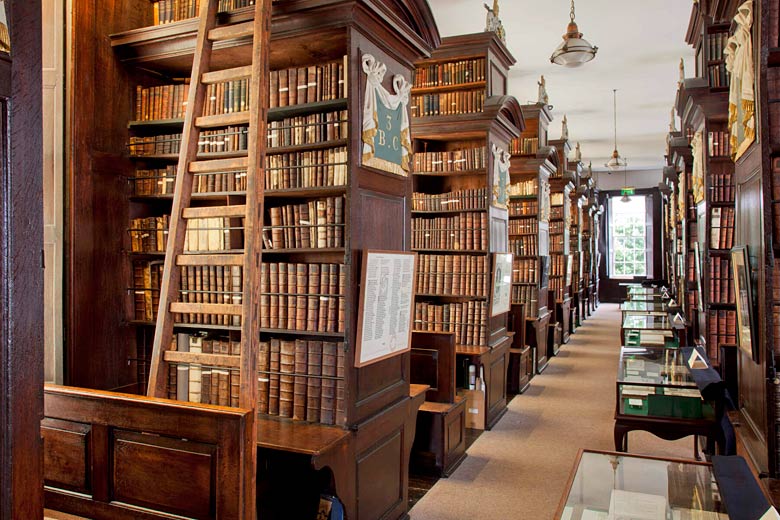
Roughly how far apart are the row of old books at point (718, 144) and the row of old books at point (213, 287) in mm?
4818

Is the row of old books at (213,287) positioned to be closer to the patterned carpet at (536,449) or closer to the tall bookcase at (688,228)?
the patterned carpet at (536,449)

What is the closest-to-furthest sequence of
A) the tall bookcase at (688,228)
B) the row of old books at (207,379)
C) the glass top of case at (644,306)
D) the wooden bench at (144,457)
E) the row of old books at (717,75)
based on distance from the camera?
1. the wooden bench at (144,457)
2. the row of old books at (207,379)
3. the row of old books at (717,75)
4. the tall bookcase at (688,228)
5. the glass top of case at (644,306)

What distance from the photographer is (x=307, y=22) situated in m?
3.28

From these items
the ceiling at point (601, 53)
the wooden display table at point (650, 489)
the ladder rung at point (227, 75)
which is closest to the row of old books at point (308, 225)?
the ladder rung at point (227, 75)

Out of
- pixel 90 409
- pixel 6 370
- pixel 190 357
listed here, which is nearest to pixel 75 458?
pixel 90 409

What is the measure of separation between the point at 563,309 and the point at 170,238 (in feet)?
32.3

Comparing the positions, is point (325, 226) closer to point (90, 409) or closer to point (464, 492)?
point (90, 409)

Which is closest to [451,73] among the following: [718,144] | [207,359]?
[718,144]

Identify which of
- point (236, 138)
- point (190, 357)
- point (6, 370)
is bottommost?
point (190, 357)

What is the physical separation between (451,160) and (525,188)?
294 cm

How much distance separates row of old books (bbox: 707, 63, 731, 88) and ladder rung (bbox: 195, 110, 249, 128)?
15.5ft

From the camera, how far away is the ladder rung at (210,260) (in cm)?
296

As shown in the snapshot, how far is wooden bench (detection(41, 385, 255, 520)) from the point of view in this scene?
2598 millimetres

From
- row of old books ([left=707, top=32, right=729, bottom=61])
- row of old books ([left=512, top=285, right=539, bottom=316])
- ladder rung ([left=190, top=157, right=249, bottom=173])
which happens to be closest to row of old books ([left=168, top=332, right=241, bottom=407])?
ladder rung ([left=190, top=157, right=249, bottom=173])
